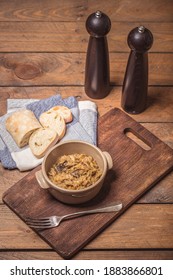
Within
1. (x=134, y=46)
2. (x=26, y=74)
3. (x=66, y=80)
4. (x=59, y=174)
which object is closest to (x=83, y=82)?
(x=66, y=80)

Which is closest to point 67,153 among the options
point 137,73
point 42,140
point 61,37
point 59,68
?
point 42,140

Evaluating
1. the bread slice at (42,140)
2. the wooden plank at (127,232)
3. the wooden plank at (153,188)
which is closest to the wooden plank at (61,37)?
the bread slice at (42,140)

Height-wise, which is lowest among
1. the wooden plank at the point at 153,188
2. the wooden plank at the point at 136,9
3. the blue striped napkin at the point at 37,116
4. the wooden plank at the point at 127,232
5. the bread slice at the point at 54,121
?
the wooden plank at the point at 127,232

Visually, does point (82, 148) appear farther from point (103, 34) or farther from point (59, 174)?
point (103, 34)

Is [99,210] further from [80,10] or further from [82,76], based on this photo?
[80,10]

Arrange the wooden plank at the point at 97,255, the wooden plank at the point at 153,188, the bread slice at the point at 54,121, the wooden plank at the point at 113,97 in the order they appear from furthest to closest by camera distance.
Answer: the wooden plank at the point at 113,97, the bread slice at the point at 54,121, the wooden plank at the point at 153,188, the wooden plank at the point at 97,255

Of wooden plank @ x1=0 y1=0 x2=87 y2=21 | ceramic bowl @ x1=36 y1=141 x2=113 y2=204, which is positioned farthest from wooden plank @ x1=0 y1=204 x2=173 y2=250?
wooden plank @ x1=0 y1=0 x2=87 y2=21

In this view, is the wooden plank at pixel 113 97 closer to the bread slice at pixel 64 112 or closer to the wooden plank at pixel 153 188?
the bread slice at pixel 64 112

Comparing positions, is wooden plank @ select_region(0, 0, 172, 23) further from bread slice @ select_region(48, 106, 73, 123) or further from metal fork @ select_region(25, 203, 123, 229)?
metal fork @ select_region(25, 203, 123, 229)
